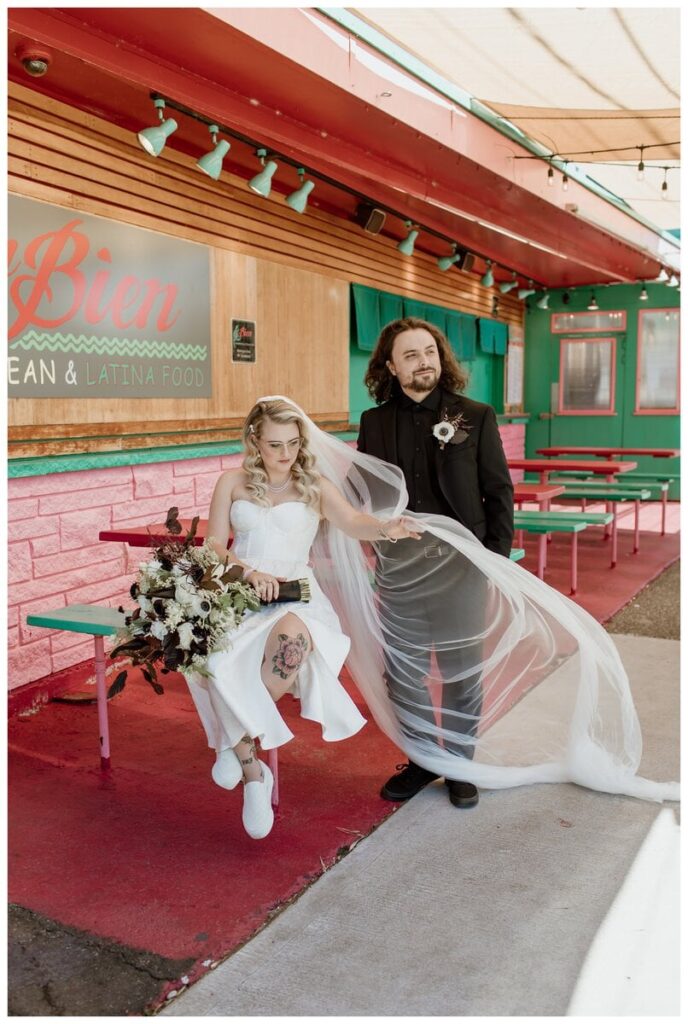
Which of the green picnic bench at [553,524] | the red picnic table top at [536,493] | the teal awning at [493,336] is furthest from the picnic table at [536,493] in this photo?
the teal awning at [493,336]

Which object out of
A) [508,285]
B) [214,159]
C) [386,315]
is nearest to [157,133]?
[214,159]

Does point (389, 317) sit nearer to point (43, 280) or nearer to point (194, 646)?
point (43, 280)

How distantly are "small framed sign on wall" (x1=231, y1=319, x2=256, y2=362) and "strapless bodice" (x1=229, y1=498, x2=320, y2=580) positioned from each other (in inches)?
124

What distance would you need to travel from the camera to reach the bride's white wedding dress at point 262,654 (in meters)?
2.76

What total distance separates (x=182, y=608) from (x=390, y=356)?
47.3 inches

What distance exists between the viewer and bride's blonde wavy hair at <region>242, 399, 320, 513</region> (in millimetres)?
3088

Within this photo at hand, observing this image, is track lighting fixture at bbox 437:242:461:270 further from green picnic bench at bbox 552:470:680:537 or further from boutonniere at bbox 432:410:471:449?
boutonniere at bbox 432:410:471:449

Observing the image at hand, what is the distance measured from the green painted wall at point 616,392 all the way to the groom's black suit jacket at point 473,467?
969 cm

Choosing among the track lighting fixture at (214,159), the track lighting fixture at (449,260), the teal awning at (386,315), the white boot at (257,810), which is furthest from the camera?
the track lighting fixture at (449,260)

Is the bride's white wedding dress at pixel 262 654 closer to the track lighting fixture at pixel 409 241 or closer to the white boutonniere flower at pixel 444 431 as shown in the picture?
the white boutonniere flower at pixel 444 431

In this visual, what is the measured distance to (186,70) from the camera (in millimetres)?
4391

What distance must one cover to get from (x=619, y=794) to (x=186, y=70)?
3905 mm

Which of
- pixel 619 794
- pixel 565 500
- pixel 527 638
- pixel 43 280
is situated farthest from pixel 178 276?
pixel 565 500

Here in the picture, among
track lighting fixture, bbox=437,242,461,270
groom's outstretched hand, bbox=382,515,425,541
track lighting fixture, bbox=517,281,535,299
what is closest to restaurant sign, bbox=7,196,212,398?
groom's outstretched hand, bbox=382,515,425,541
